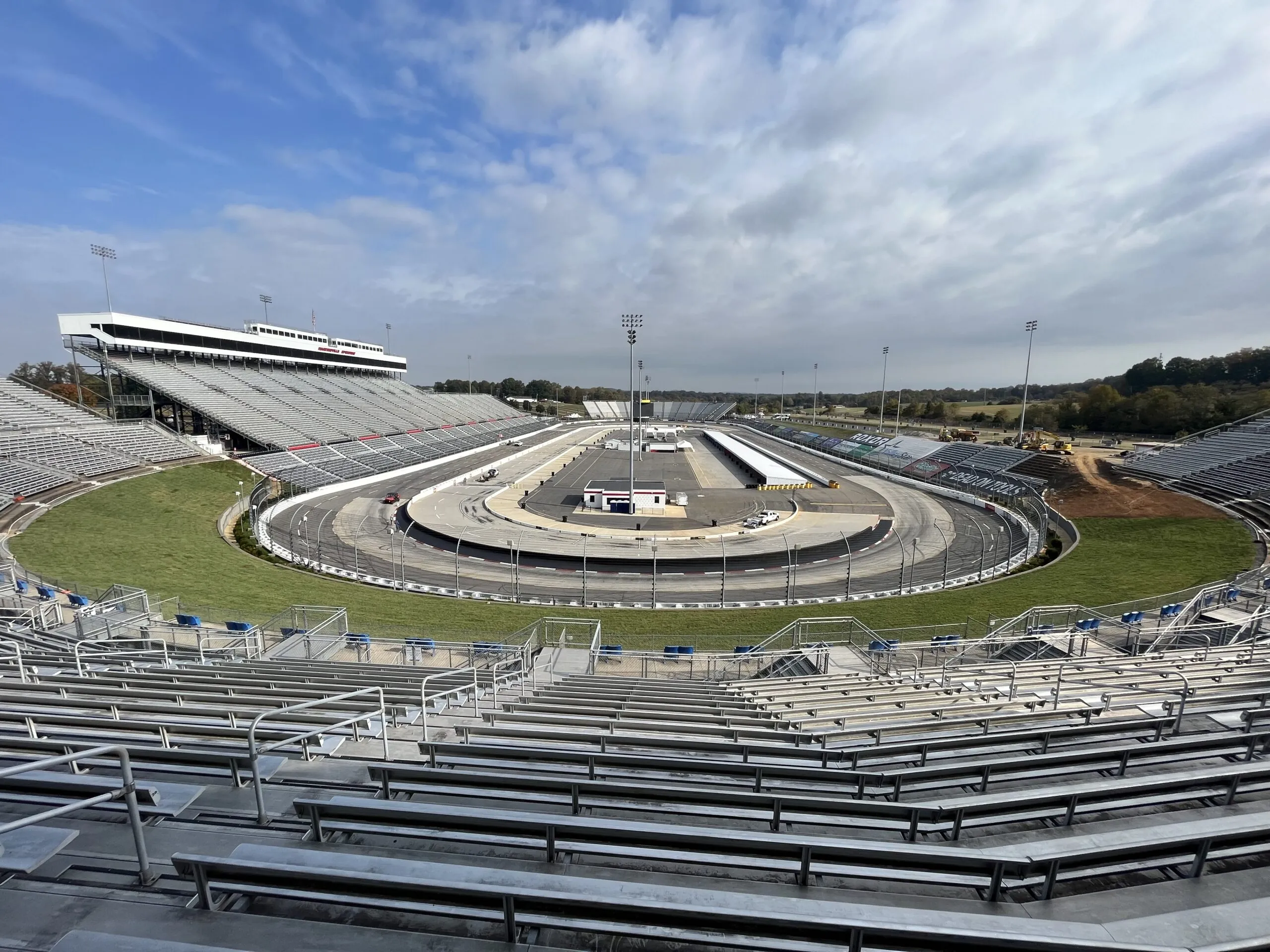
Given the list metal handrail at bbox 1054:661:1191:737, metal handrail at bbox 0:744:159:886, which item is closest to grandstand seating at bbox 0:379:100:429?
A: metal handrail at bbox 0:744:159:886

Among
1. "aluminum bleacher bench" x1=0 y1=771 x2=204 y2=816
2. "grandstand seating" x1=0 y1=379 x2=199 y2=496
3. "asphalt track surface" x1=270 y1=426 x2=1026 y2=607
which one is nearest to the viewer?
"aluminum bleacher bench" x1=0 y1=771 x2=204 y2=816

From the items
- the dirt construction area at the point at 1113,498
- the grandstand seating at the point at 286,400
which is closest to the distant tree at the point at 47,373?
the grandstand seating at the point at 286,400

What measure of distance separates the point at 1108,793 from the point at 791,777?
8.80ft

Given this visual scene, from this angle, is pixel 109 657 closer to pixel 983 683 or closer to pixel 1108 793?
pixel 1108 793

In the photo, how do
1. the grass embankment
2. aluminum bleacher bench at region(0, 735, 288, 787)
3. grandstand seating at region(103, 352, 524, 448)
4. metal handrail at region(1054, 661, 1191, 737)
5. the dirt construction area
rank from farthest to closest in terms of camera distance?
1. grandstand seating at region(103, 352, 524, 448)
2. the dirt construction area
3. the grass embankment
4. metal handrail at region(1054, 661, 1191, 737)
5. aluminum bleacher bench at region(0, 735, 288, 787)

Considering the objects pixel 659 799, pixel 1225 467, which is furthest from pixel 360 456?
pixel 1225 467

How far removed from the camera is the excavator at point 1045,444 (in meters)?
58.7

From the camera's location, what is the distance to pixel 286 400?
67812 millimetres

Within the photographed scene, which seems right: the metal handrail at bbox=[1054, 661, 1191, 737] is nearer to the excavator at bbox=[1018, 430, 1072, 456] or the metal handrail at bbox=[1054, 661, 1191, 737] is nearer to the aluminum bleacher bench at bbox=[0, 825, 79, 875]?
the aluminum bleacher bench at bbox=[0, 825, 79, 875]

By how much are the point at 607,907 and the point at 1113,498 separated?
2135 inches

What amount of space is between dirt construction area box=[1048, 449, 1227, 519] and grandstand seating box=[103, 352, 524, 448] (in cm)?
7297

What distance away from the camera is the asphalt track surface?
26562 millimetres

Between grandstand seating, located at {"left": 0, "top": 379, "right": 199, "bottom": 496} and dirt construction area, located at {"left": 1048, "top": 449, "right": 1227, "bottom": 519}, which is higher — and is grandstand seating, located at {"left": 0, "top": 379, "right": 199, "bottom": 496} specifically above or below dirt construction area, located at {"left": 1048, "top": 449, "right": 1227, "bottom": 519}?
above

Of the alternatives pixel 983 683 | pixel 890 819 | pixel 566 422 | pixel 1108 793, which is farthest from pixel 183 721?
pixel 566 422
